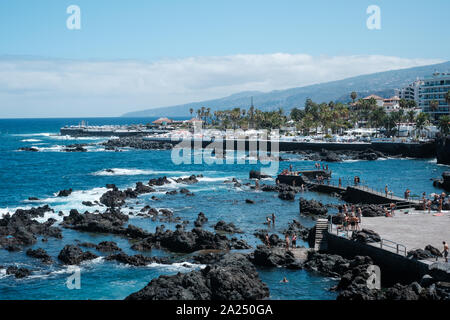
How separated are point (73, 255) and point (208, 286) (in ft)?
36.1

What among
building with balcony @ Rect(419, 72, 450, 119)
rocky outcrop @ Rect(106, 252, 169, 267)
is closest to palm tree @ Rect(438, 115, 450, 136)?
building with balcony @ Rect(419, 72, 450, 119)

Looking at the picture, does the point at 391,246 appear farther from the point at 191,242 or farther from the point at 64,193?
the point at 64,193

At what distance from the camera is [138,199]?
50281mm

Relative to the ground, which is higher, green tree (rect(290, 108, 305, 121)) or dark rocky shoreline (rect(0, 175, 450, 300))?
green tree (rect(290, 108, 305, 121))

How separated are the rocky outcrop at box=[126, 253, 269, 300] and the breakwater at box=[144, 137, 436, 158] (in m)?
75.9

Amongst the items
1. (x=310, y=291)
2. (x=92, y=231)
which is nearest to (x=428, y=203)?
(x=310, y=291)

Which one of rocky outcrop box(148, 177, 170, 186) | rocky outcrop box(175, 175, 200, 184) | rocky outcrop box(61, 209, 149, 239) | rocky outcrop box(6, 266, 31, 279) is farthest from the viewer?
rocky outcrop box(175, 175, 200, 184)

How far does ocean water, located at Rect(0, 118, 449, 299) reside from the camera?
2469 centimetres

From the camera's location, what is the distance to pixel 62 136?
171 meters

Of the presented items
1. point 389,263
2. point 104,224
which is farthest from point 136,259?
point 389,263

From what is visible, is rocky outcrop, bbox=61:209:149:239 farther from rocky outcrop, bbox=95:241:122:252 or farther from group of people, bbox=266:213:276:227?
group of people, bbox=266:213:276:227

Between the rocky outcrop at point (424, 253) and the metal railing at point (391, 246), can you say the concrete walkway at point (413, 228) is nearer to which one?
the metal railing at point (391, 246)

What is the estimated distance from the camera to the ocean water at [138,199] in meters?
24.7
